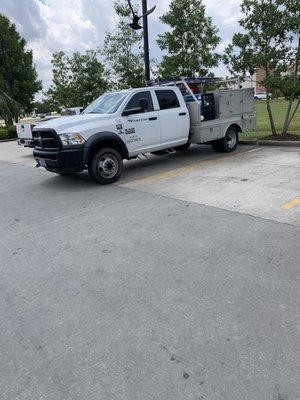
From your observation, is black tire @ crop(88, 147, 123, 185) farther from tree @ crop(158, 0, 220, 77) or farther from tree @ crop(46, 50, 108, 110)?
tree @ crop(46, 50, 108, 110)

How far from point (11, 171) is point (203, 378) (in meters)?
10.2

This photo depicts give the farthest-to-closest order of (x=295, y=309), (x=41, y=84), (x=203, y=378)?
(x=41, y=84)
(x=295, y=309)
(x=203, y=378)

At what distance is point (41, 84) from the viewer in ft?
104

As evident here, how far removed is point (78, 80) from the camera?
19797 mm

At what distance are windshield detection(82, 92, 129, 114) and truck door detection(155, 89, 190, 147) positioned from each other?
0.99 meters

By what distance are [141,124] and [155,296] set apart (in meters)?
5.93

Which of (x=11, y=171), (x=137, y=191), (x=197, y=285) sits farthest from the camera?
(x=11, y=171)

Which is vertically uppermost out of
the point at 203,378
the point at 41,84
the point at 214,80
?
the point at 41,84

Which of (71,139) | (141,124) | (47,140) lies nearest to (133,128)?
(141,124)

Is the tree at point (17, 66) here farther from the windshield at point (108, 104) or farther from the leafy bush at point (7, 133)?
the windshield at point (108, 104)

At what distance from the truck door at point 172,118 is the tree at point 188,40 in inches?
170

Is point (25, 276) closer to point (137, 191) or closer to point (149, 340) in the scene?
point (149, 340)

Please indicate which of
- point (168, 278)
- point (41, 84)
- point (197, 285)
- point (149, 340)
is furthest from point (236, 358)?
point (41, 84)

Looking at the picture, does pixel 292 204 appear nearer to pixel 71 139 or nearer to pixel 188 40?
pixel 71 139
